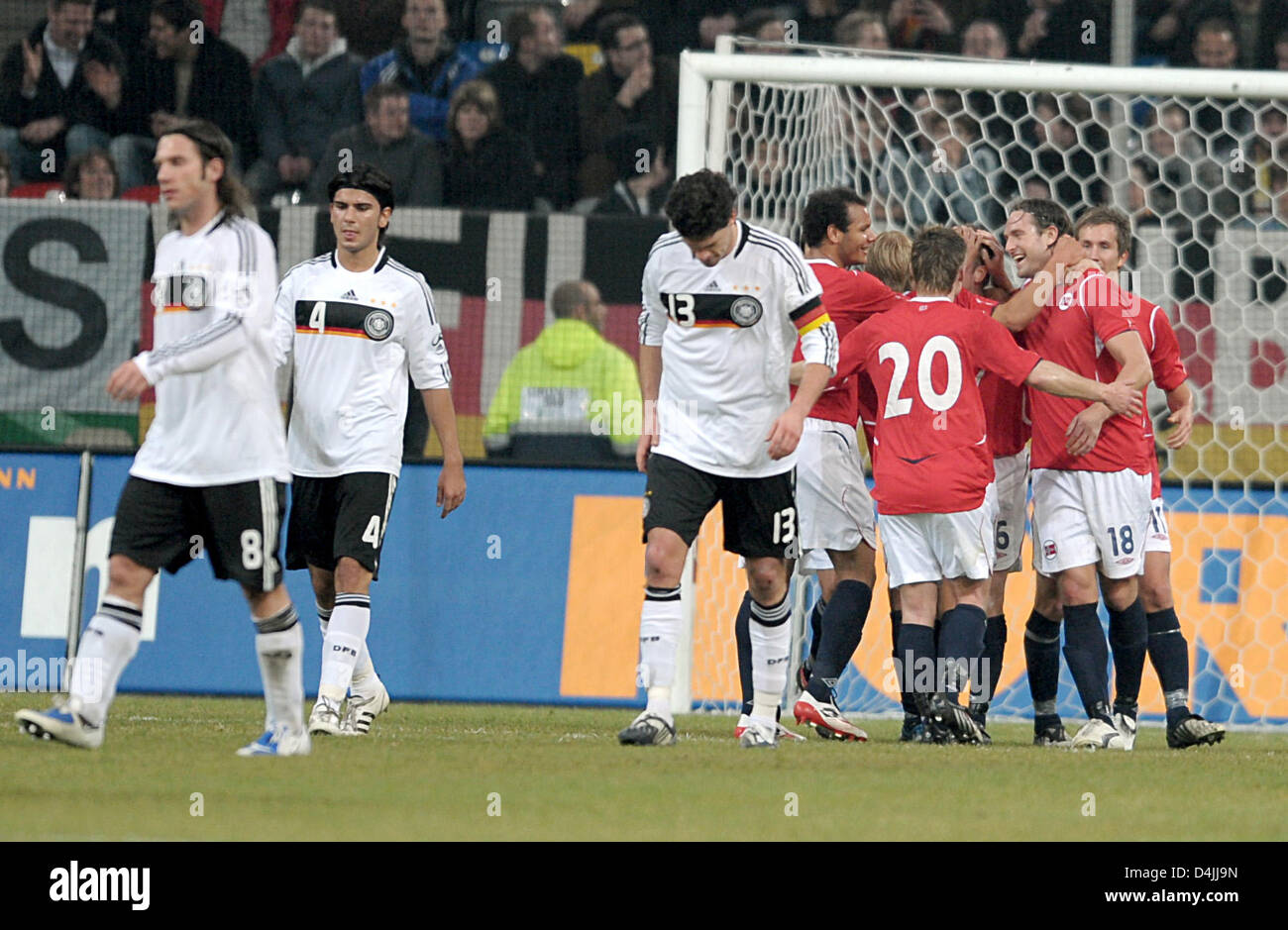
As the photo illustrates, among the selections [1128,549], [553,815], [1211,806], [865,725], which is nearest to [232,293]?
[553,815]

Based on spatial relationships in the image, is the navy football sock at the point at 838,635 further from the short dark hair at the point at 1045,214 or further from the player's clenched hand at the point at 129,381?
the player's clenched hand at the point at 129,381

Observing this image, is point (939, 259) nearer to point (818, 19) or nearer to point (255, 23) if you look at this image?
point (818, 19)

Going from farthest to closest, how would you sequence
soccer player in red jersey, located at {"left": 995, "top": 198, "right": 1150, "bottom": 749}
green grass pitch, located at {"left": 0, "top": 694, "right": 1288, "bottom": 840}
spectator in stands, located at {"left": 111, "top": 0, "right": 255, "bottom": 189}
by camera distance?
spectator in stands, located at {"left": 111, "top": 0, "right": 255, "bottom": 189}
soccer player in red jersey, located at {"left": 995, "top": 198, "right": 1150, "bottom": 749}
green grass pitch, located at {"left": 0, "top": 694, "right": 1288, "bottom": 840}

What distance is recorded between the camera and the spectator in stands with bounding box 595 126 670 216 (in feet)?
44.0

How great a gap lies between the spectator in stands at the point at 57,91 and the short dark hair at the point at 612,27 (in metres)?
3.54

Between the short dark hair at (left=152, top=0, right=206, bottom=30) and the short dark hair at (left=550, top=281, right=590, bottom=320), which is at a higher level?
the short dark hair at (left=152, top=0, right=206, bottom=30)

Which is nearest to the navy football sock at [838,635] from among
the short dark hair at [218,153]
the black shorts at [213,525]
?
the black shorts at [213,525]

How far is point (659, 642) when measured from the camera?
6641 millimetres

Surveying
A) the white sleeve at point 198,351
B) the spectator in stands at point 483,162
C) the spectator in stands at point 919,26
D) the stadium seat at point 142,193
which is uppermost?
the spectator in stands at point 919,26

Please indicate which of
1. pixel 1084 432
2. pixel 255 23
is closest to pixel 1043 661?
pixel 1084 432

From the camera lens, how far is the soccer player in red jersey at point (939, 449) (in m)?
7.13

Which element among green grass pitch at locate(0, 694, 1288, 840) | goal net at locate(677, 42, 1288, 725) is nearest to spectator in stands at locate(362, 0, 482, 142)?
goal net at locate(677, 42, 1288, 725)

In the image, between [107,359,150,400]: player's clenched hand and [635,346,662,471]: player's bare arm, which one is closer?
[107,359,150,400]: player's clenched hand

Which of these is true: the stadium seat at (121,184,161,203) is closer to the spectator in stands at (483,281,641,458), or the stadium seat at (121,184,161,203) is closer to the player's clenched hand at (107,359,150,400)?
the spectator in stands at (483,281,641,458)
